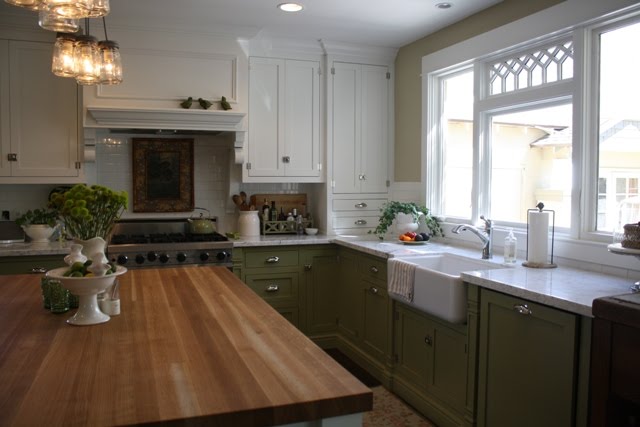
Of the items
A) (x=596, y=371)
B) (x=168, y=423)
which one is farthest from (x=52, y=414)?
(x=596, y=371)

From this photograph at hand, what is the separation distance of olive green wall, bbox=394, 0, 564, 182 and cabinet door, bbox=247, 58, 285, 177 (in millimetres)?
1058

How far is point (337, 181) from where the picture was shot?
5.03 metres

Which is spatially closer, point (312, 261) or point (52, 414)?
point (52, 414)

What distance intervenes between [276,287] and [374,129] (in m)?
1.66

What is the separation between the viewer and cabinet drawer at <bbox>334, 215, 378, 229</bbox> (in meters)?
5.06

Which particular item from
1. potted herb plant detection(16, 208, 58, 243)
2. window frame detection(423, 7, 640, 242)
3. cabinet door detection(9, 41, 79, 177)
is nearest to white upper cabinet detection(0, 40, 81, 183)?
cabinet door detection(9, 41, 79, 177)

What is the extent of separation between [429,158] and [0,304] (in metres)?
3.27

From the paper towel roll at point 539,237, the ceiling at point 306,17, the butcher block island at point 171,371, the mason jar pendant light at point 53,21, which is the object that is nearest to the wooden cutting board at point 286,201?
the ceiling at point 306,17

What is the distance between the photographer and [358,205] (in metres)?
5.10

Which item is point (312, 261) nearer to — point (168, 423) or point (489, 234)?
point (489, 234)

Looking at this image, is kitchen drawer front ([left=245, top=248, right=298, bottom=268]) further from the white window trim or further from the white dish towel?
the white window trim

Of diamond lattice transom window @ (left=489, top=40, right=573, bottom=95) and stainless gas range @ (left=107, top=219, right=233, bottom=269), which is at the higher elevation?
diamond lattice transom window @ (left=489, top=40, right=573, bottom=95)

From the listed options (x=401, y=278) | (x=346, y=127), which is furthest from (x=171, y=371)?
(x=346, y=127)

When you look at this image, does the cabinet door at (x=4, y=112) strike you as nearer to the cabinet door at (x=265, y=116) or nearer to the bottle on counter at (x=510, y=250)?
the cabinet door at (x=265, y=116)
